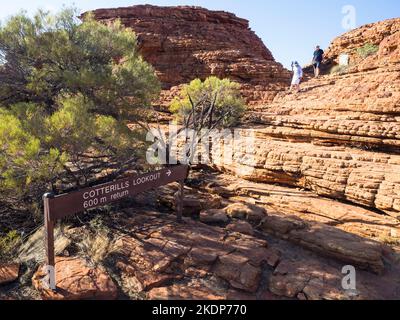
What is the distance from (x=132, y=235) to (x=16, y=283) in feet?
5.60

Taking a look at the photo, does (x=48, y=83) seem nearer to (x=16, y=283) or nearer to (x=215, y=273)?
(x=16, y=283)

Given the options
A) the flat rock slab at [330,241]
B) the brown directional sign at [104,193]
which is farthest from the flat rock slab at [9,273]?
the flat rock slab at [330,241]

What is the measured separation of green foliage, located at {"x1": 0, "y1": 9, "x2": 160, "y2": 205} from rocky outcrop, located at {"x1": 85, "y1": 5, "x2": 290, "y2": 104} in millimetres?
6756

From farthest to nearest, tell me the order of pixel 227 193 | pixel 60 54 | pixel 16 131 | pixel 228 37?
1. pixel 228 37
2. pixel 227 193
3. pixel 60 54
4. pixel 16 131

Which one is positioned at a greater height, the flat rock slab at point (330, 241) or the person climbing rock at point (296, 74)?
the person climbing rock at point (296, 74)

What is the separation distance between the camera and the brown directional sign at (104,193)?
3.75m

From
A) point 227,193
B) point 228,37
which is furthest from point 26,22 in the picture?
point 228,37

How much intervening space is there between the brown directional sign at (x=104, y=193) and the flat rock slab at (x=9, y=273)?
901mm

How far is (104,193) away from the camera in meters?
4.21

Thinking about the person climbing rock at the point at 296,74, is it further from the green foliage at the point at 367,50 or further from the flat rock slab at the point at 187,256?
the flat rock slab at the point at 187,256

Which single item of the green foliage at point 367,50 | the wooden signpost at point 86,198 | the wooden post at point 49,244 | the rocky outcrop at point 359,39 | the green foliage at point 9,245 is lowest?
the green foliage at point 9,245

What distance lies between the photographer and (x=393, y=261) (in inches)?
199

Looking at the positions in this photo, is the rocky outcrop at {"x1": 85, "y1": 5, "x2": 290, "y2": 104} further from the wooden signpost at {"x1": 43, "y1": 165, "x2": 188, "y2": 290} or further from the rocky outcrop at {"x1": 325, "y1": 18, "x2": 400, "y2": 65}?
the wooden signpost at {"x1": 43, "y1": 165, "x2": 188, "y2": 290}

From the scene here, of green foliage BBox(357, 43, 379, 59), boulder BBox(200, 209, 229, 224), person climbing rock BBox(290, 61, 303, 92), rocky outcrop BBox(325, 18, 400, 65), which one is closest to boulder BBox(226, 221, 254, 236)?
boulder BBox(200, 209, 229, 224)
